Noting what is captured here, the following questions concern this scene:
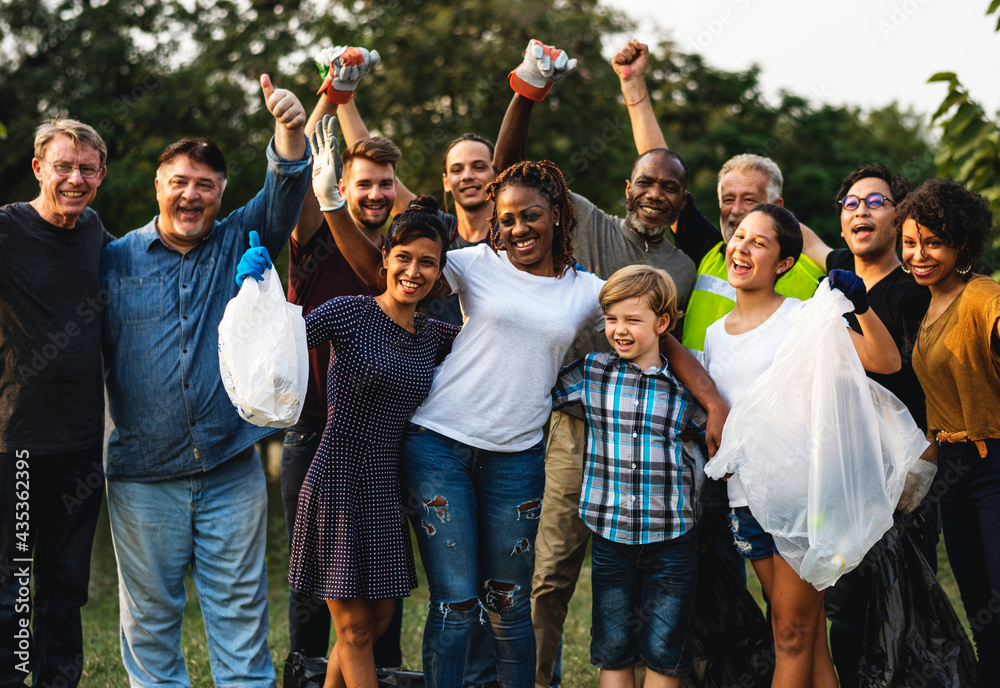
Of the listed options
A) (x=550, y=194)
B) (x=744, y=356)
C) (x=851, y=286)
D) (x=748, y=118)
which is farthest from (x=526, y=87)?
(x=748, y=118)

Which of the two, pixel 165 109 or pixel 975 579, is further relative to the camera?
pixel 165 109

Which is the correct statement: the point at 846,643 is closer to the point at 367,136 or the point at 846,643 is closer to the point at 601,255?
the point at 601,255

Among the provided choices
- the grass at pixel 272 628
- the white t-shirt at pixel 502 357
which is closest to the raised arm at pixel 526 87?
the white t-shirt at pixel 502 357

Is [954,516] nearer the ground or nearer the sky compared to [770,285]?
nearer the ground

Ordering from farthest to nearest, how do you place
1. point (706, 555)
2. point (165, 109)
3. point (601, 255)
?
1. point (165, 109)
2. point (601, 255)
3. point (706, 555)

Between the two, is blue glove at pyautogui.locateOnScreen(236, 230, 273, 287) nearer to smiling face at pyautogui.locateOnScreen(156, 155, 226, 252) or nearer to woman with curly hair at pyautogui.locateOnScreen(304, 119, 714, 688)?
woman with curly hair at pyautogui.locateOnScreen(304, 119, 714, 688)

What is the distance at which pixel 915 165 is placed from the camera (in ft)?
59.0

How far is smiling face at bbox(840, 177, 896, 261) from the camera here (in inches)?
145

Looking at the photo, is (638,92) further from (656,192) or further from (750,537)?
(750,537)

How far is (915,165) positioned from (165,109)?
14.2 metres

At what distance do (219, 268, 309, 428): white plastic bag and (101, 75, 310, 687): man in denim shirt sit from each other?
0.49 meters

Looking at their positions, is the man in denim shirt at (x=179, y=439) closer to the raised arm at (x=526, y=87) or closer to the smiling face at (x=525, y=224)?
the smiling face at (x=525, y=224)

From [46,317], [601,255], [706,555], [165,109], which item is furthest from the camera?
[165,109]

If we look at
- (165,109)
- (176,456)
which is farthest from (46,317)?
(165,109)
